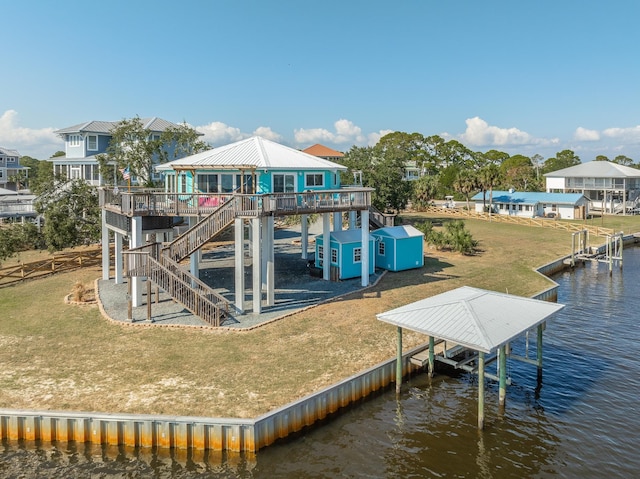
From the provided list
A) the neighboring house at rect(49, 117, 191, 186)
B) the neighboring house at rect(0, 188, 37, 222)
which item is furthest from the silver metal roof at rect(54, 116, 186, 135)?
the neighboring house at rect(0, 188, 37, 222)

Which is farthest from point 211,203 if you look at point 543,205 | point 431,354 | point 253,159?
point 543,205

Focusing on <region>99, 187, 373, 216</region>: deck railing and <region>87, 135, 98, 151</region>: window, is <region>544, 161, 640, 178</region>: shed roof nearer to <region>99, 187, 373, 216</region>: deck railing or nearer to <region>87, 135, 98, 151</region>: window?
<region>99, 187, 373, 216</region>: deck railing

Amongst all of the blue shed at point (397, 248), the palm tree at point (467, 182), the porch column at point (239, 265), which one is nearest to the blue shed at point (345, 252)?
the blue shed at point (397, 248)

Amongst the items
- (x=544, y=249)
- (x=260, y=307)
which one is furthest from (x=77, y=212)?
(x=544, y=249)

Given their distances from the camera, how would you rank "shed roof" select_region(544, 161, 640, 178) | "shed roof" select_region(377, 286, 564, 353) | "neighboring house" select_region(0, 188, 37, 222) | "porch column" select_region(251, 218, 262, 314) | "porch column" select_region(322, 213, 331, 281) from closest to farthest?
"shed roof" select_region(377, 286, 564, 353) < "porch column" select_region(251, 218, 262, 314) < "porch column" select_region(322, 213, 331, 281) < "neighboring house" select_region(0, 188, 37, 222) < "shed roof" select_region(544, 161, 640, 178)

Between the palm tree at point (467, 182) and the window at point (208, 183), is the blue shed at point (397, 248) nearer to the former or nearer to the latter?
the window at point (208, 183)

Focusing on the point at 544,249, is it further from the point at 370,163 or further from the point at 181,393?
the point at 181,393

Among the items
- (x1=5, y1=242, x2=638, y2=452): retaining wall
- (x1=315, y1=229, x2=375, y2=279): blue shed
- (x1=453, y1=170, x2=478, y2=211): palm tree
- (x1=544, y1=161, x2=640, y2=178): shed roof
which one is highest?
(x1=544, y1=161, x2=640, y2=178): shed roof
